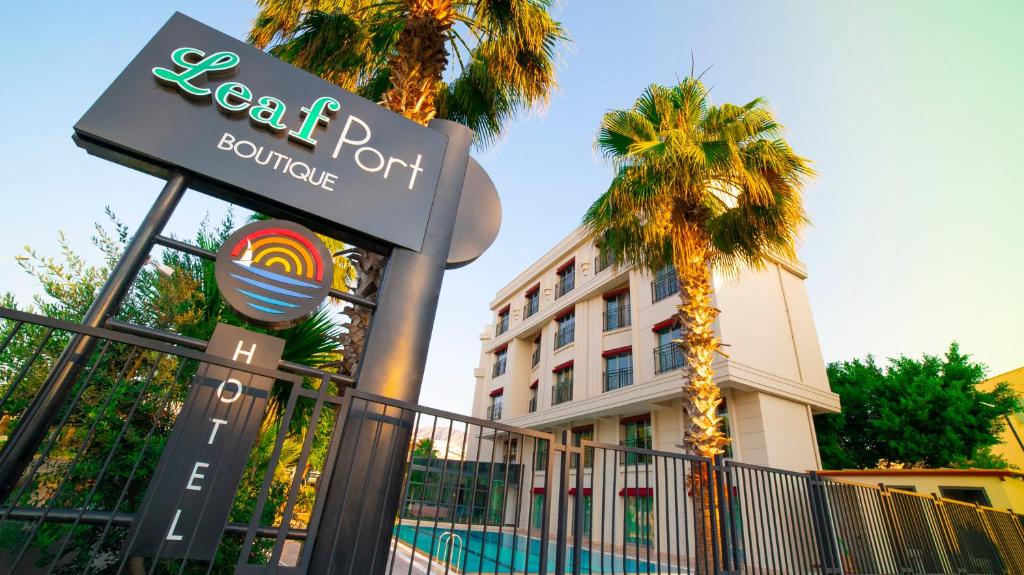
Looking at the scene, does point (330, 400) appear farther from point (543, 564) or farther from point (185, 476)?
point (543, 564)

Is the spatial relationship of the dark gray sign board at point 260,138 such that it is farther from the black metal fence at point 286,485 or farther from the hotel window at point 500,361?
the hotel window at point 500,361

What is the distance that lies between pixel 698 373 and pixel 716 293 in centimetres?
806

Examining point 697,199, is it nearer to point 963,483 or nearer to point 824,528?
point 824,528

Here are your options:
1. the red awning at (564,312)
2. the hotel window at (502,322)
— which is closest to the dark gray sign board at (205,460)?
the red awning at (564,312)

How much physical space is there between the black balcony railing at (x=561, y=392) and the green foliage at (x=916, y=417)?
424 inches

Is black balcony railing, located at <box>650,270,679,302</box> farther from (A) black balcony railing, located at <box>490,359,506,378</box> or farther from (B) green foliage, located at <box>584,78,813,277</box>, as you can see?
(A) black balcony railing, located at <box>490,359,506,378</box>

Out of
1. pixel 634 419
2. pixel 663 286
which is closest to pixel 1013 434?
pixel 634 419

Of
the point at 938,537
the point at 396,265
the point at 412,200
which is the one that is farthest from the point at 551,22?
the point at 938,537

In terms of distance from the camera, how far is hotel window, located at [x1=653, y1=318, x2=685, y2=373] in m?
15.6

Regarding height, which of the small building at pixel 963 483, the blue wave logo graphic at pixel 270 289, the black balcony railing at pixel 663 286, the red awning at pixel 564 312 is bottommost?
the blue wave logo graphic at pixel 270 289

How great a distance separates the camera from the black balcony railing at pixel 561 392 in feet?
68.5

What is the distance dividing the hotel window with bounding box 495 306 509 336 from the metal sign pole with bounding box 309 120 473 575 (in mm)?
24520

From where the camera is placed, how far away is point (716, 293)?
594 inches

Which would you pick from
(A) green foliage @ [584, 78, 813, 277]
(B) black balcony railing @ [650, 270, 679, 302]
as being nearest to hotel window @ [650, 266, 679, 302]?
(B) black balcony railing @ [650, 270, 679, 302]
